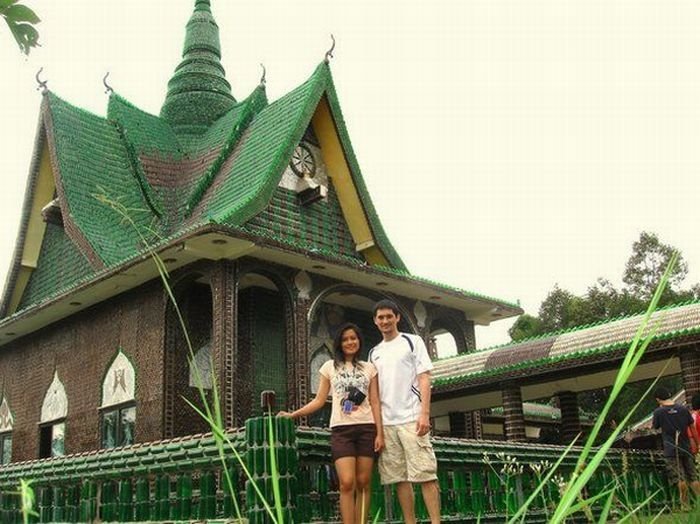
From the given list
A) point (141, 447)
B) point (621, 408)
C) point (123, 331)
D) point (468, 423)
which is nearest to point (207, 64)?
point (123, 331)

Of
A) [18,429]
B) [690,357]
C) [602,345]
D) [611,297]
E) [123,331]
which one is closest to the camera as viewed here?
[690,357]

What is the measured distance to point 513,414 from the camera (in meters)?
12.4

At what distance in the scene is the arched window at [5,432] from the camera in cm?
1574

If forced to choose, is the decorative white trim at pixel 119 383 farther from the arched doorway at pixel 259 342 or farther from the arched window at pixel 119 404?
the arched doorway at pixel 259 342

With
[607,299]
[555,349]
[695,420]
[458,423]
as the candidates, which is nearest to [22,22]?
[695,420]

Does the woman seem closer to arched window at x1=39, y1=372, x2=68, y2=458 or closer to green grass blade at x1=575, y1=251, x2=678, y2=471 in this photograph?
green grass blade at x1=575, y1=251, x2=678, y2=471

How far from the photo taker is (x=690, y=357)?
1038 cm

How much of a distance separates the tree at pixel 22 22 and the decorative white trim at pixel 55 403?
1258 cm

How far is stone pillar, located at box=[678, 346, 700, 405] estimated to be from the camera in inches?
403

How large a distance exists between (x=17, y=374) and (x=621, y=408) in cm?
1970

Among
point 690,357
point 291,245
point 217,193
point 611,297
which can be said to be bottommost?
point 690,357

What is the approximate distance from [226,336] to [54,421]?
16.5 ft

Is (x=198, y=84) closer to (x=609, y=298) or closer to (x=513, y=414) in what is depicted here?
(x=513, y=414)

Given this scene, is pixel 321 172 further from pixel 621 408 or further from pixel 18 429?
pixel 621 408
